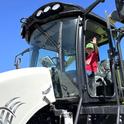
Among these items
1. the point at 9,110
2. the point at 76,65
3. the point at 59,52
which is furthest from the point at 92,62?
the point at 9,110

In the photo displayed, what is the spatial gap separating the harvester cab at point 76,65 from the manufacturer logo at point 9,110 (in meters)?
0.45

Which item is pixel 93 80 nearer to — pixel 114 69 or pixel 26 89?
pixel 114 69

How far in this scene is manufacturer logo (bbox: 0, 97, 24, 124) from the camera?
6164mm

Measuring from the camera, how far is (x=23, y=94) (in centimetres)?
639

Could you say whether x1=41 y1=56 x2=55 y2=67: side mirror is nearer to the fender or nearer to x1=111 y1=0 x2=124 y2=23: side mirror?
the fender

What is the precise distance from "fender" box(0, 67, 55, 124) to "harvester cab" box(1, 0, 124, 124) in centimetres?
10

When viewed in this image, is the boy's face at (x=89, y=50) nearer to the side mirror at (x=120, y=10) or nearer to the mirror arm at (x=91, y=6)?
the mirror arm at (x=91, y=6)

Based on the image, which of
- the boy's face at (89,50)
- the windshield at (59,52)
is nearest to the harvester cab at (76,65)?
the windshield at (59,52)

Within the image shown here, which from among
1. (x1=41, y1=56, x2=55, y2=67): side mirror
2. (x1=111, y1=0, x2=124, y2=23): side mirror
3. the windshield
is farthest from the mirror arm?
(x1=41, y1=56, x2=55, y2=67): side mirror

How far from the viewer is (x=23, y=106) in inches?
250

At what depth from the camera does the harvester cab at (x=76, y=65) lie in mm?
6887

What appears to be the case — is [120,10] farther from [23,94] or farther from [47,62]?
[23,94]

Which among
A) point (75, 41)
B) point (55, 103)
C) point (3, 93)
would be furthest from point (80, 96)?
point (3, 93)

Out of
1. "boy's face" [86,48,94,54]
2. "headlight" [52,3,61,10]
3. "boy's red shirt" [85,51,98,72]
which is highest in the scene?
"headlight" [52,3,61,10]
